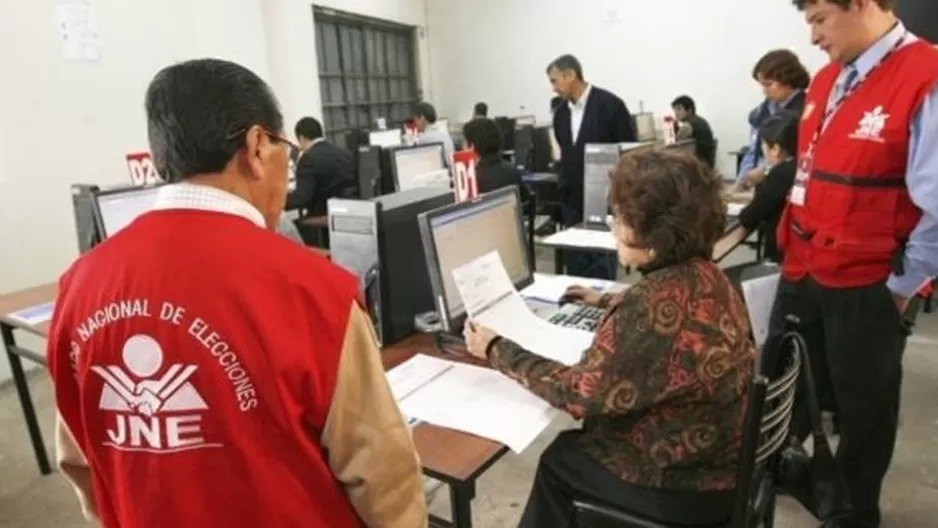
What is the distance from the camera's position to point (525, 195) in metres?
3.92

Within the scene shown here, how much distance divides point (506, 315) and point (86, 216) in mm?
1787

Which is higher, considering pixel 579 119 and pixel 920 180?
pixel 579 119

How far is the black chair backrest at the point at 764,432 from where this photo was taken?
1128 millimetres

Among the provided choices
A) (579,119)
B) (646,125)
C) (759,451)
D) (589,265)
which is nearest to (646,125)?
(646,125)

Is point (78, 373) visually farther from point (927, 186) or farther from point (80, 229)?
point (80, 229)

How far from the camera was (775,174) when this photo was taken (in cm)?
252

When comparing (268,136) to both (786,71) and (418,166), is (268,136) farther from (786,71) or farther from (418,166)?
(418,166)

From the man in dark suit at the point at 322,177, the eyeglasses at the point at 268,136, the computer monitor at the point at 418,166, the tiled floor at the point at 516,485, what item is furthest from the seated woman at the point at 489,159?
the eyeglasses at the point at 268,136

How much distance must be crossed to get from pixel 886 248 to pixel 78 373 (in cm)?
166

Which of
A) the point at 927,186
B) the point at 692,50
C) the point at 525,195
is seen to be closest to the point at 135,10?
the point at 525,195

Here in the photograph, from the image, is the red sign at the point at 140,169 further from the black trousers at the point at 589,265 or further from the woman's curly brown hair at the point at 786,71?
the woman's curly brown hair at the point at 786,71

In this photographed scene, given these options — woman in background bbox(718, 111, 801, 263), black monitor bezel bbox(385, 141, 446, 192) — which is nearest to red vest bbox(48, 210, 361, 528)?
woman in background bbox(718, 111, 801, 263)

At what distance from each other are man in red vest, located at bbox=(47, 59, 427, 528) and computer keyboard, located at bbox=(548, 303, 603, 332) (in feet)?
3.27

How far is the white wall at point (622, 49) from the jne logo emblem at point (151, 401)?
24.5 feet
